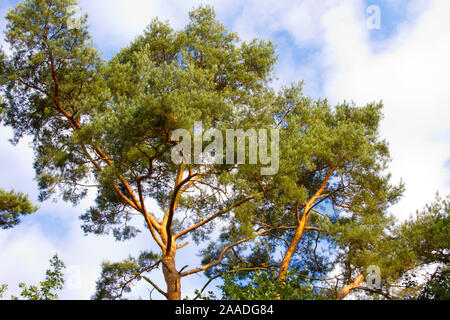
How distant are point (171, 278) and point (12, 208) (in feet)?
13.5

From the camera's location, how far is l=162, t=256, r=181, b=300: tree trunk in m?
9.75

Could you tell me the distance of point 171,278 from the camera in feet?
32.7

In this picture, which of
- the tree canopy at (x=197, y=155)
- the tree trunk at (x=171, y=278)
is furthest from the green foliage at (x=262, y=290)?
the tree trunk at (x=171, y=278)

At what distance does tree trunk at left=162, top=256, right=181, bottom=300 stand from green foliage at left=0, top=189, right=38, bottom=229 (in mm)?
3460

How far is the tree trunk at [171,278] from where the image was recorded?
975 centimetres

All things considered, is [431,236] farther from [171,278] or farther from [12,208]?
[12,208]

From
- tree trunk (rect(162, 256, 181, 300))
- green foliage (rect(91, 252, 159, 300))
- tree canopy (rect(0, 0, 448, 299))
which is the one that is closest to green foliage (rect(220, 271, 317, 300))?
tree canopy (rect(0, 0, 448, 299))

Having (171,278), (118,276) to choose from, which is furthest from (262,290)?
(118,276)

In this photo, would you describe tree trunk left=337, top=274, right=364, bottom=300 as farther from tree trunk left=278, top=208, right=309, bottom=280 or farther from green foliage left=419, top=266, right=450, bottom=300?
green foliage left=419, top=266, right=450, bottom=300

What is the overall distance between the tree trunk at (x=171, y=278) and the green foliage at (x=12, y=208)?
136 inches

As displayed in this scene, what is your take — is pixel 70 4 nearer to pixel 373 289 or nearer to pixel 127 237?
pixel 127 237

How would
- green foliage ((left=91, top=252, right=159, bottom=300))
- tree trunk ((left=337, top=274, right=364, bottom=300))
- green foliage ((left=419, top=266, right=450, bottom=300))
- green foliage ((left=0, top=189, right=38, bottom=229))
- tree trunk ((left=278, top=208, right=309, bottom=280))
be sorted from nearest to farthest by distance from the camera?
green foliage ((left=419, top=266, right=450, bottom=300))
green foliage ((left=0, top=189, right=38, bottom=229))
tree trunk ((left=337, top=274, right=364, bottom=300))
tree trunk ((left=278, top=208, right=309, bottom=280))
green foliage ((left=91, top=252, right=159, bottom=300))

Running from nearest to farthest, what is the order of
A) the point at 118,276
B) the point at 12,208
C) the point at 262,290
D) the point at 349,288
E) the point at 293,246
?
the point at 262,290 < the point at 12,208 < the point at 349,288 < the point at 293,246 < the point at 118,276
